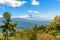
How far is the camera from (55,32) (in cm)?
9781

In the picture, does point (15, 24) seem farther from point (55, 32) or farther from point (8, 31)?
point (55, 32)

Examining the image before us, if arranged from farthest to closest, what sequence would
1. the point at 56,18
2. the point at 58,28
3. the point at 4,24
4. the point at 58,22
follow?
1. the point at 56,18
2. the point at 58,22
3. the point at 58,28
4. the point at 4,24

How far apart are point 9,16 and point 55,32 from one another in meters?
34.4

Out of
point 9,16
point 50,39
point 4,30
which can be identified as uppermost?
point 9,16

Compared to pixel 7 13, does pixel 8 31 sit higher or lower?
lower

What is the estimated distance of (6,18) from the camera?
226 feet

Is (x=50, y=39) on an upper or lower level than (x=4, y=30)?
lower

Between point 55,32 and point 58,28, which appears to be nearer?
point 55,32

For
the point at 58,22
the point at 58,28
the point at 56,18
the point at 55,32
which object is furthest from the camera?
the point at 56,18

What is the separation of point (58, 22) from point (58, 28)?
839cm

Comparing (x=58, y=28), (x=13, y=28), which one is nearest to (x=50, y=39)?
(x=58, y=28)

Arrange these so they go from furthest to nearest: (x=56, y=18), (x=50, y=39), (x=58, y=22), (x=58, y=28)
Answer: (x=56, y=18)
(x=58, y=22)
(x=58, y=28)
(x=50, y=39)

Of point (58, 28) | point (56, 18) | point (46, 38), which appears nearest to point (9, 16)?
point (46, 38)

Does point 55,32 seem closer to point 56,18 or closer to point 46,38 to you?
point 46,38
